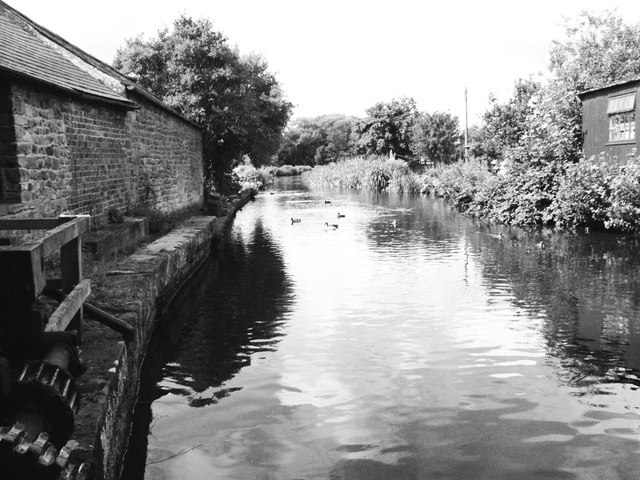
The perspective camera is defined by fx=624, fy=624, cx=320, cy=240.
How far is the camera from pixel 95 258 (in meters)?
9.04

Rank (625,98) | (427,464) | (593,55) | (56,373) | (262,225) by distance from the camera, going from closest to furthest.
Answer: (56,373)
(427,464)
(625,98)
(262,225)
(593,55)

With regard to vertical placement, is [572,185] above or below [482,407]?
above

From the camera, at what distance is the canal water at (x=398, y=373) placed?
4926mm

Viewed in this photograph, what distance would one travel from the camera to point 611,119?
20609 millimetres

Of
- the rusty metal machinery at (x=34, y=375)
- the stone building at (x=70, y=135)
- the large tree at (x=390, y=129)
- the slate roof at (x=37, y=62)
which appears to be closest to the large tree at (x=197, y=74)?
the stone building at (x=70, y=135)

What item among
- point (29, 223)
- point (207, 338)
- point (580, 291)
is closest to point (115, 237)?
point (207, 338)

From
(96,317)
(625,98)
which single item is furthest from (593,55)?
(96,317)

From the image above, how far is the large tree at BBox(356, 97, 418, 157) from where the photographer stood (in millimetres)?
61031

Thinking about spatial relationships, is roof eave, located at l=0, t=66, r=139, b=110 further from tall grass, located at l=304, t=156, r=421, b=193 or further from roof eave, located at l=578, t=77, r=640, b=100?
tall grass, located at l=304, t=156, r=421, b=193

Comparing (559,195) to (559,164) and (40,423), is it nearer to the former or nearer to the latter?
(559,164)

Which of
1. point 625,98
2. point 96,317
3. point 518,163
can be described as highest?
point 625,98

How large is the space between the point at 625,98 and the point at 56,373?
802 inches

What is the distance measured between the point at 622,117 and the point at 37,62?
17506 millimetres

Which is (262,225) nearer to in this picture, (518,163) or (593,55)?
(518,163)
